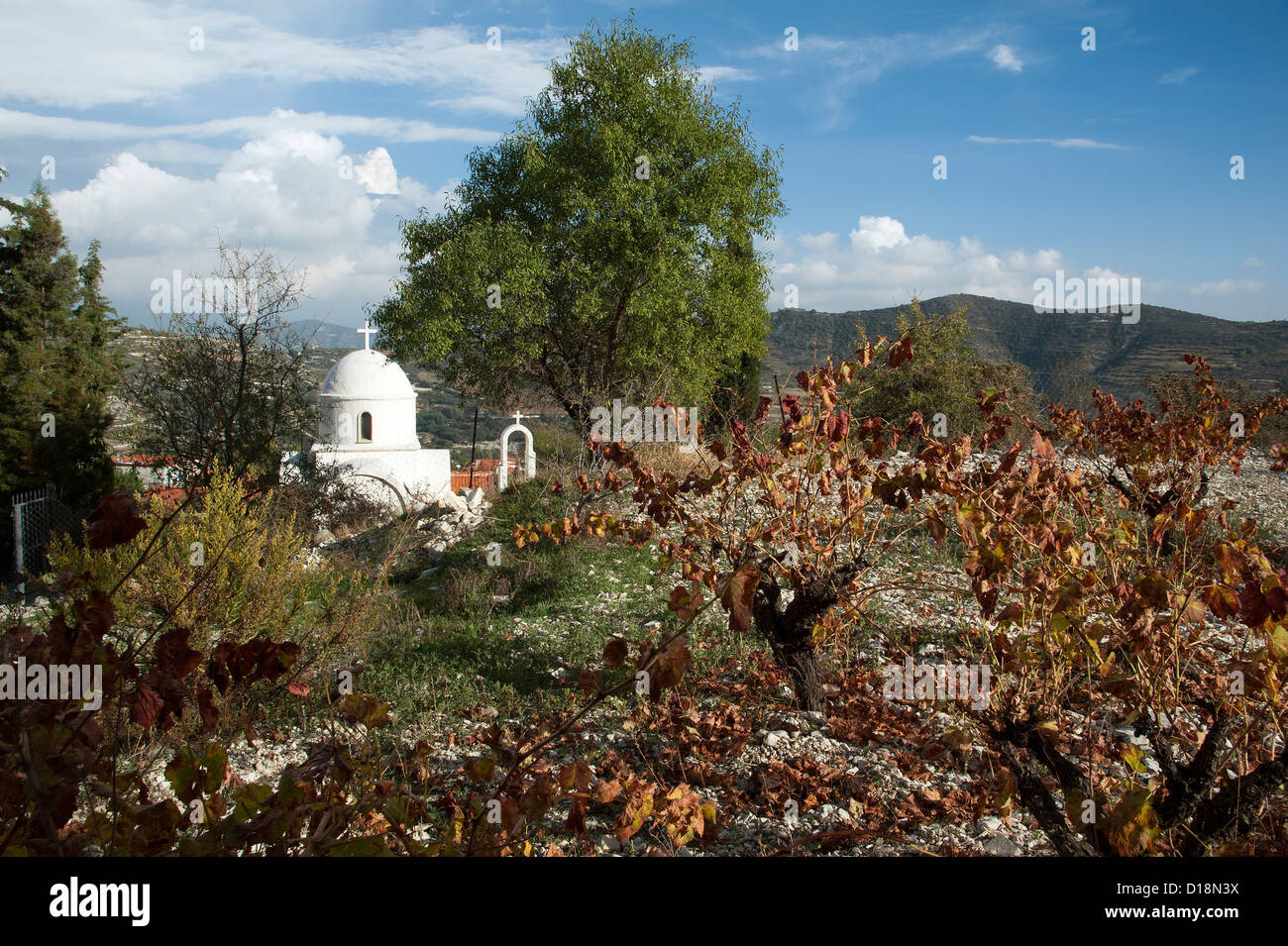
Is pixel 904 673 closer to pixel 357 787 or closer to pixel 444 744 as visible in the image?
pixel 444 744

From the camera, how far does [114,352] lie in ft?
65.6

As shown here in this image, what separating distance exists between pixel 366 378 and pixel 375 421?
105 centimetres

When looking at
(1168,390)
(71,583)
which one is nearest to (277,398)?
(71,583)

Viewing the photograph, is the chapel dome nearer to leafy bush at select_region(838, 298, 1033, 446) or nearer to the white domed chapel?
the white domed chapel

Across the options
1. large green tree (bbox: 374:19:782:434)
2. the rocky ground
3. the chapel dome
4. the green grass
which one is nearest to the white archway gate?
large green tree (bbox: 374:19:782:434)

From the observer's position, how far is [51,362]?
58.5ft

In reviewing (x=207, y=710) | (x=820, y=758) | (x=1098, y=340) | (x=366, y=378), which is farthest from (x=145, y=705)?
(x=1098, y=340)

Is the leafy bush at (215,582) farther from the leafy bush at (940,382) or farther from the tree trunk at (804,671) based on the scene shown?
the leafy bush at (940,382)

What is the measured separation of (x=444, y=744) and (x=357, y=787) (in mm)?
834

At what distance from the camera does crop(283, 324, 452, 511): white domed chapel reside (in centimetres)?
1855

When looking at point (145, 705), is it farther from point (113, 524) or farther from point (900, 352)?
point (900, 352)

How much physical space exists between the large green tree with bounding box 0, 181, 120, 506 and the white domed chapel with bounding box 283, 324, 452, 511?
178 inches

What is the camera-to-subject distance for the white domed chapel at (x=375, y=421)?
→ 18.5m

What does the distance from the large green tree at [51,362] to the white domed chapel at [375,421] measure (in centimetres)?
451
